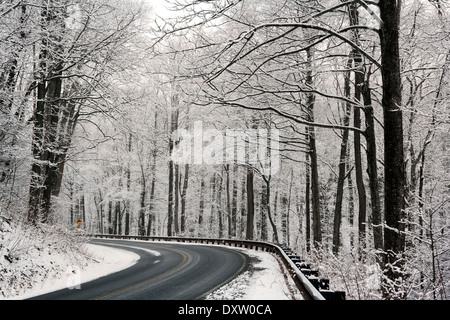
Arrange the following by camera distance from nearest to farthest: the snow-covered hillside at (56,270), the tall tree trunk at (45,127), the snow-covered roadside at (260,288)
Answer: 1. the snow-covered roadside at (260,288)
2. the snow-covered hillside at (56,270)
3. the tall tree trunk at (45,127)

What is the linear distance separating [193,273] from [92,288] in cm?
356

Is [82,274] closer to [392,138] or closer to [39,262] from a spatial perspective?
[39,262]

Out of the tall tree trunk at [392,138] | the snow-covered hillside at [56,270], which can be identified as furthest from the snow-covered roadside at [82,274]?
the tall tree trunk at [392,138]

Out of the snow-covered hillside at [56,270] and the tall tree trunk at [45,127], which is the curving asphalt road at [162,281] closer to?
the snow-covered hillside at [56,270]

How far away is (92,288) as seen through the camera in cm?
945

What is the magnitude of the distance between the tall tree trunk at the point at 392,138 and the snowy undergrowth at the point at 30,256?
8973 mm

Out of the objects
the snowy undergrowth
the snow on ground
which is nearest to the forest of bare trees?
the snowy undergrowth

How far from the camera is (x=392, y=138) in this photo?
6.56 m

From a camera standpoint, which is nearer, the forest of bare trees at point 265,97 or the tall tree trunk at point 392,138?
the tall tree trunk at point 392,138

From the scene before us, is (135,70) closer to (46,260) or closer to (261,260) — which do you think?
(46,260)


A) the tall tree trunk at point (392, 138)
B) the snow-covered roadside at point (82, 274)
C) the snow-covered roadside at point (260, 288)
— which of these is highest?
the tall tree trunk at point (392, 138)

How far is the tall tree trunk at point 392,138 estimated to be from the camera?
637cm

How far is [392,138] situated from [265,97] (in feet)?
24.0
